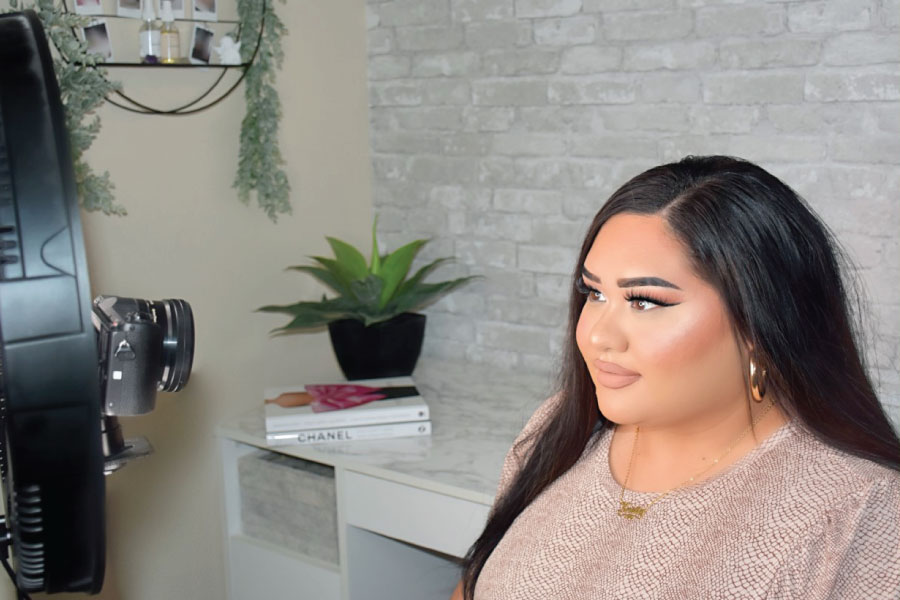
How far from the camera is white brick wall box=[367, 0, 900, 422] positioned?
1868 millimetres

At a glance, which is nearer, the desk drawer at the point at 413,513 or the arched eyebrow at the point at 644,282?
the arched eyebrow at the point at 644,282

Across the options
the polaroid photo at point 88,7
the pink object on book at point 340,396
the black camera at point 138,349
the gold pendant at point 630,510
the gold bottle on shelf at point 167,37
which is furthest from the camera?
the pink object on book at point 340,396

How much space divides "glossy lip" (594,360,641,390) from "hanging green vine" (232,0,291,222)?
3.96 ft

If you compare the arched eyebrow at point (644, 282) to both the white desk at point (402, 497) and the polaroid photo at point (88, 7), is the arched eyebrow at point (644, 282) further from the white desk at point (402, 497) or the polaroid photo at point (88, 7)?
the polaroid photo at point (88, 7)

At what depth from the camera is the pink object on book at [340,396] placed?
206 centimetres

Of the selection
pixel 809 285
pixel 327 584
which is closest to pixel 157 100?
pixel 327 584

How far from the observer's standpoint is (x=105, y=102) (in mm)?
1884

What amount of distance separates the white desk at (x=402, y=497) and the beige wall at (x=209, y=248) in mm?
90

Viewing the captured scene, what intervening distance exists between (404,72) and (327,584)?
47.4 inches

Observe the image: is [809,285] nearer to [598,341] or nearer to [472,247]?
[598,341]

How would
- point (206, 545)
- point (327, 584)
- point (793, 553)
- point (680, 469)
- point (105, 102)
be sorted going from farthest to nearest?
point (206, 545)
point (327, 584)
point (105, 102)
point (680, 469)
point (793, 553)

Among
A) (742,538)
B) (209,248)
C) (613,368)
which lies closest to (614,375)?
(613,368)

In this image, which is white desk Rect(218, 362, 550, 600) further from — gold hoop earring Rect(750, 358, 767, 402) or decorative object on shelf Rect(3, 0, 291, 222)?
gold hoop earring Rect(750, 358, 767, 402)

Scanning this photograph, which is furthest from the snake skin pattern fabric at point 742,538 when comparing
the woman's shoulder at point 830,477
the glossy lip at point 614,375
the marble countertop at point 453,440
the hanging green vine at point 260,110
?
the hanging green vine at point 260,110
